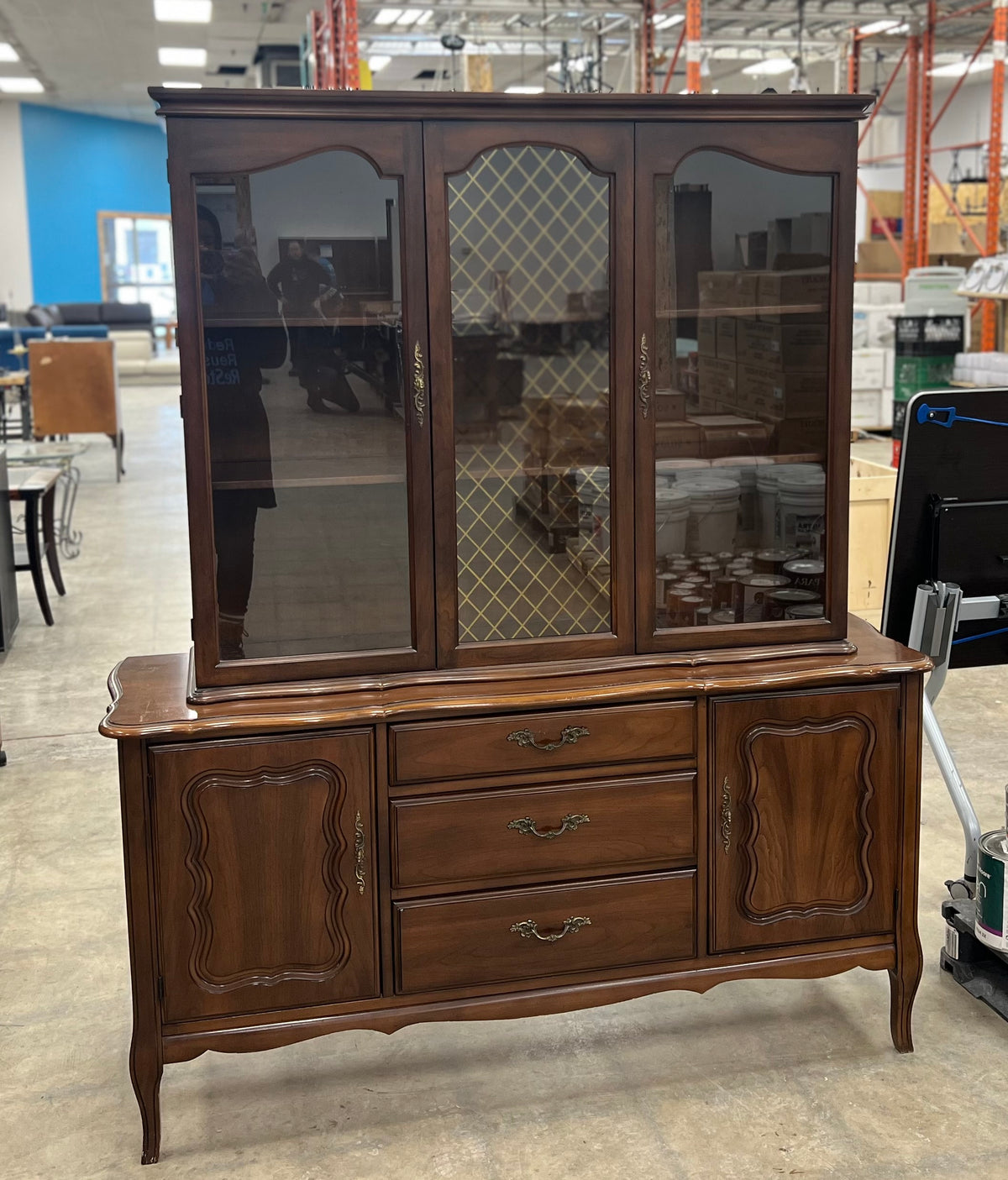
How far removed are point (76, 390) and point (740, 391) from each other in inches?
348

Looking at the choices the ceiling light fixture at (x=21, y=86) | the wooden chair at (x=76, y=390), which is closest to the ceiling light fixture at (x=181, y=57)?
the ceiling light fixture at (x=21, y=86)

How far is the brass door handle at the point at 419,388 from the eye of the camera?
2.32 m

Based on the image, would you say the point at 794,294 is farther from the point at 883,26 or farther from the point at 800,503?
the point at 883,26

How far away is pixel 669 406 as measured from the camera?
2455mm

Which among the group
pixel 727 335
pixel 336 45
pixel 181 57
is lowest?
pixel 727 335

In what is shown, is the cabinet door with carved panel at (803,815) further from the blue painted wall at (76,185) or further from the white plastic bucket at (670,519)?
the blue painted wall at (76,185)

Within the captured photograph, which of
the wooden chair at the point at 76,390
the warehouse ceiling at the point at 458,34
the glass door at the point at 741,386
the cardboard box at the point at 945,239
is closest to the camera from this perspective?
the glass door at the point at 741,386

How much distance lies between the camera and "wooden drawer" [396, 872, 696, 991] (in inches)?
95.7

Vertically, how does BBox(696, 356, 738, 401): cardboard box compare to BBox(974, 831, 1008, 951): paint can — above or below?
above

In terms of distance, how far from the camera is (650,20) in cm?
922

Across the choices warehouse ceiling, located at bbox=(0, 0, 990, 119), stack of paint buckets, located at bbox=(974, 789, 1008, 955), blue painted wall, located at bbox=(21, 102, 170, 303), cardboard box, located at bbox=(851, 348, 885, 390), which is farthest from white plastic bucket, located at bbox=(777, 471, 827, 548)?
blue painted wall, located at bbox=(21, 102, 170, 303)

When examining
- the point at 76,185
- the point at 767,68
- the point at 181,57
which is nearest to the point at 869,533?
the point at 767,68

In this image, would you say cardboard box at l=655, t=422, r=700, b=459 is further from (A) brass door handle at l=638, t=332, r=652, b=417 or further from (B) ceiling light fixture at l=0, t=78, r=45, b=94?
(B) ceiling light fixture at l=0, t=78, r=45, b=94

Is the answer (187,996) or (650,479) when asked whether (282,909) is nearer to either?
(187,996)
